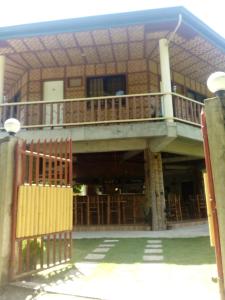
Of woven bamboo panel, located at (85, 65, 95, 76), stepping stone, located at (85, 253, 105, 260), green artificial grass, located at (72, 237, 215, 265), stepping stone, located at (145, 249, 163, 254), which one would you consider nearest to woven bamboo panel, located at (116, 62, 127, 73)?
woven bamboo panel, located at (85, 65, 95, 76)

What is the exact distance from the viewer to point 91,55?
1161 centimetres

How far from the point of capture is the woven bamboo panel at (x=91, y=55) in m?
11.1

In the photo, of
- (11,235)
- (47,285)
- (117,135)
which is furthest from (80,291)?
(117,135)

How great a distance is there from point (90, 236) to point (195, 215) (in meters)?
5.11

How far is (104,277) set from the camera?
15.3ft

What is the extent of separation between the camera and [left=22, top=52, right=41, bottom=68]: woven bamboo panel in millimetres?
11352

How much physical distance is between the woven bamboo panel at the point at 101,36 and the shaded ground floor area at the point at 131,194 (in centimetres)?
402

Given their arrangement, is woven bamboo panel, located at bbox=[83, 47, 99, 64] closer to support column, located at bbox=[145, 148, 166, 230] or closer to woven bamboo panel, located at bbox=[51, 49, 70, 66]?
woven bamboo panel, located at bbox=[51, 49, 70, 66]

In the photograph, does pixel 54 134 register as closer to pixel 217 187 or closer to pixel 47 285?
pixel 47 285

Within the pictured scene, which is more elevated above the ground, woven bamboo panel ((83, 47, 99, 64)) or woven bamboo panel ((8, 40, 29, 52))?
woven bamboo panel ((83, 47, 99, 64))

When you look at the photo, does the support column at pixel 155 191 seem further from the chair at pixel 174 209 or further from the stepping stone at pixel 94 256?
the stepping stone at pixel 94 256

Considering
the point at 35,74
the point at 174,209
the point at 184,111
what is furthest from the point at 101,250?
the point at 35,74

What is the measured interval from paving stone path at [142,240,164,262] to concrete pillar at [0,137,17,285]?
2.57m

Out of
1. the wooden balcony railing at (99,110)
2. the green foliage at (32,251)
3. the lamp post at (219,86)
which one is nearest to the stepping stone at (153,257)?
the green foliage at (32,251)
